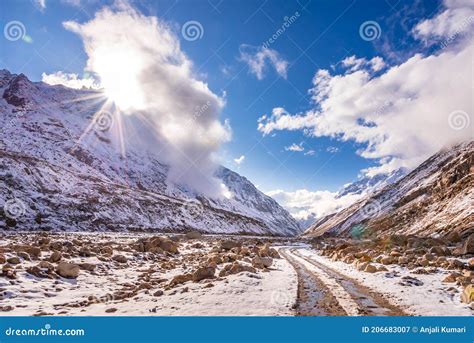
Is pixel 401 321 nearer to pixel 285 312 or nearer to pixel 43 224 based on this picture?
pixel 285 312

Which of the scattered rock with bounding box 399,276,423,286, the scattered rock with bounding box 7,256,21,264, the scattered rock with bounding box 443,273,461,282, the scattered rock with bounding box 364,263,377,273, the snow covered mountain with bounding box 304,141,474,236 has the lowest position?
the scattered rock with bounding box 443,273,461,282

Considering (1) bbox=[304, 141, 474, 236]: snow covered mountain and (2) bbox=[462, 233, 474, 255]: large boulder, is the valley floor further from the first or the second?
(1) bbox=[304, 141, 474, 236]: snow covered mountain

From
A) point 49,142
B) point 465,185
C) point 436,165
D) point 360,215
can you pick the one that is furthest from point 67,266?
point 360,215

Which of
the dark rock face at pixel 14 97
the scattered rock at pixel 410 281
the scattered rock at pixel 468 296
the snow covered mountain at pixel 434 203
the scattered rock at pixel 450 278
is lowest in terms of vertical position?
the scattered rock at pixel 468 296

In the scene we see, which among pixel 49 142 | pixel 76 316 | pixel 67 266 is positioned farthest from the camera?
pixel 49 142

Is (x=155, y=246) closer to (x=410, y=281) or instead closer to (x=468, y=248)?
(x=410, y=281)

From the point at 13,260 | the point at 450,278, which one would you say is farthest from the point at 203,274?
the point at 450,278

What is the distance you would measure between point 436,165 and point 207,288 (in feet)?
585

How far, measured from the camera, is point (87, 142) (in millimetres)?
190125

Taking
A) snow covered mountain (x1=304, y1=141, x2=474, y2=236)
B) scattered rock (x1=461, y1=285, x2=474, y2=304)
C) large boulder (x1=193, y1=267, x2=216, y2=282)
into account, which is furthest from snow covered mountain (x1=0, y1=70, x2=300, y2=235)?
snow covered mountain (x1=304, y1=141, x2=474, y2=236)

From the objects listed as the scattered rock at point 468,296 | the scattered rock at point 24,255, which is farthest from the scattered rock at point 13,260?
the scattered rock at point 468,296

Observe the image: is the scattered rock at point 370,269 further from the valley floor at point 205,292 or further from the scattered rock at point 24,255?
the scattered rock at point 24,255

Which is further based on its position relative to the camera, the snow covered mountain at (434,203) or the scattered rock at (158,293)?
the snow covered mountain at (434,203)

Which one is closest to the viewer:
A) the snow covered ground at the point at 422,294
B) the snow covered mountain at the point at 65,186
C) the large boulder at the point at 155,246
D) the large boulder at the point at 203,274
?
the snow covered ground at the point at 422,294
